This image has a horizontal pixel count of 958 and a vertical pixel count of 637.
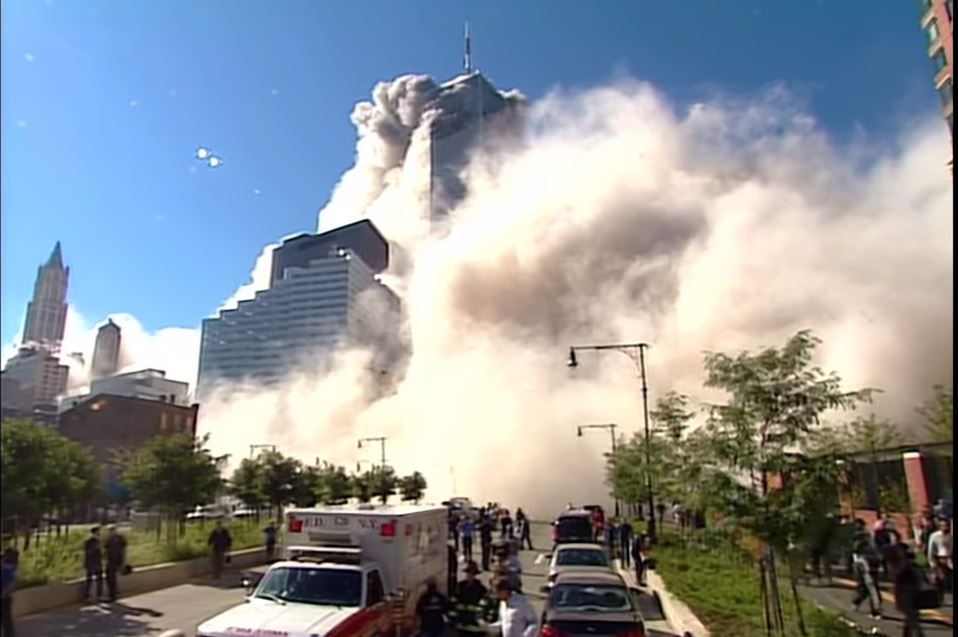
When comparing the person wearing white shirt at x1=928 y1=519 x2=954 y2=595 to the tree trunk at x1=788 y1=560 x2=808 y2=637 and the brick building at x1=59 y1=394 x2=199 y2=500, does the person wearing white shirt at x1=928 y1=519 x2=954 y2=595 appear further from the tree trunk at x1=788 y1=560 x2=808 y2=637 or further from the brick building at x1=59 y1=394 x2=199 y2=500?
the brick building at x1=59 y1=394 x2=199 y2=500

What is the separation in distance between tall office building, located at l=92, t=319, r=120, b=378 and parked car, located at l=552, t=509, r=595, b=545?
44.8ft

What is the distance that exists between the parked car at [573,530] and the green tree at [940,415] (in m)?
14.6

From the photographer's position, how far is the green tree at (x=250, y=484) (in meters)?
22.1

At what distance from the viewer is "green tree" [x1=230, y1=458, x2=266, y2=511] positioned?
2211 cm

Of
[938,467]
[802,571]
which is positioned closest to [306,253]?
[802,571]

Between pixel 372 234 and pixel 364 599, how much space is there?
11679mm

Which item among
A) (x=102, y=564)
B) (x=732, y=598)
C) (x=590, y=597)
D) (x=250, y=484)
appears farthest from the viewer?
(x=250, y=484)

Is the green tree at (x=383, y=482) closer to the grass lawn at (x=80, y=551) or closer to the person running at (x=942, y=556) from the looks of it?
the grass lawn at (x=80, y=551)

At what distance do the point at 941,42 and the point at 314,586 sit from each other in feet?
23.0

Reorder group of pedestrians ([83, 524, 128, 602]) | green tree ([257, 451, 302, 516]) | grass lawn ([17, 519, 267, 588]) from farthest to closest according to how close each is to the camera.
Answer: green tree ([257, 451, 302, 516])
group of pedestrians ([83, 524, 128, 602])
grass lawn ([17, 519, 267, 588])

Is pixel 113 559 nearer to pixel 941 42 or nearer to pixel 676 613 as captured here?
pixel 676 613

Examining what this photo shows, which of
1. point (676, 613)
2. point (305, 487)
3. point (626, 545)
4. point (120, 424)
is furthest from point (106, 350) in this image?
point (305, 487)

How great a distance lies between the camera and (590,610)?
6.53m

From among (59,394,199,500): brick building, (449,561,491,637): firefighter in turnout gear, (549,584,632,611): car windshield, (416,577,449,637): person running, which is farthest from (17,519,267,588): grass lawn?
(549,584,632,611): car windshield
